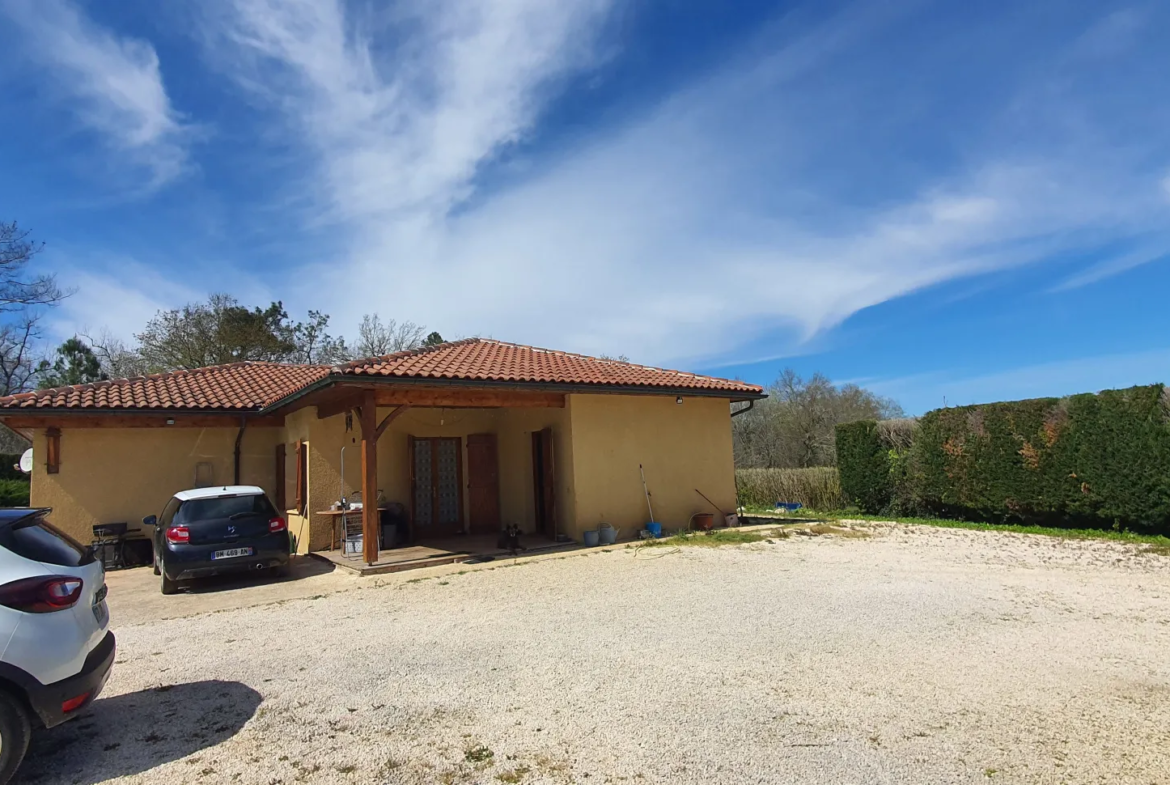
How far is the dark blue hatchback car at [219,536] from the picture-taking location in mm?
8922

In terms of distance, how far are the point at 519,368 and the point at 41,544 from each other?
874cm

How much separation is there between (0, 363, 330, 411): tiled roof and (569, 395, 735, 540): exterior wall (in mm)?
4949

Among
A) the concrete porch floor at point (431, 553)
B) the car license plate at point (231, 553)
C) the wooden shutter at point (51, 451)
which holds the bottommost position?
the concrete porch floor at point (431, 553)

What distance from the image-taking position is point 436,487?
13930mm

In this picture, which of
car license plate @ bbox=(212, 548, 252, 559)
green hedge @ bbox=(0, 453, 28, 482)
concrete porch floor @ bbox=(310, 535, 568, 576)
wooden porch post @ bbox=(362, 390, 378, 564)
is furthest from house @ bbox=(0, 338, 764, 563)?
green hedge @ bbox=(0, 453, 28, 482)

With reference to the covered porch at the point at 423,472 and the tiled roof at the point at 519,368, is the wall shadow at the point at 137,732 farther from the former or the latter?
the tiled roof at the point at 519,368

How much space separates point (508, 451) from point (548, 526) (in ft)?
7.39

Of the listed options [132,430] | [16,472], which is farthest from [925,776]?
[16,472]

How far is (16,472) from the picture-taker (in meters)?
21.8

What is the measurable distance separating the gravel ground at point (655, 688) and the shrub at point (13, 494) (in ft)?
52.9

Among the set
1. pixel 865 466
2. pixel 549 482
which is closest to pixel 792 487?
pixel 865 466

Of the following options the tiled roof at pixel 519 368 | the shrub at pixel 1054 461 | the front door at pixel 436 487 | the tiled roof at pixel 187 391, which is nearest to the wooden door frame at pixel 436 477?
the front door at pixel 436 487

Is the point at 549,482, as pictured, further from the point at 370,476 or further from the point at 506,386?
the point at 370,476

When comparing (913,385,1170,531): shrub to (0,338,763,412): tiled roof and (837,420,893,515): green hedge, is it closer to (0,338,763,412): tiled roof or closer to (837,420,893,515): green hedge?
(837,420,893,515): green hedge
